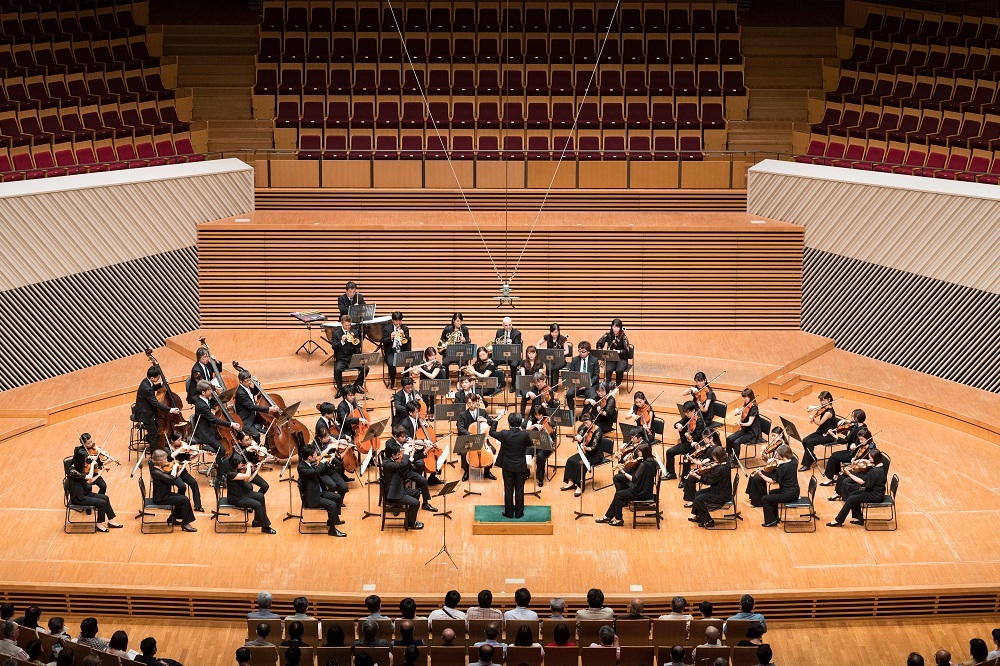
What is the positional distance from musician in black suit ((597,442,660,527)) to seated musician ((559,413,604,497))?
51 cm

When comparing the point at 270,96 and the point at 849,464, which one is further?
the point at 270,96

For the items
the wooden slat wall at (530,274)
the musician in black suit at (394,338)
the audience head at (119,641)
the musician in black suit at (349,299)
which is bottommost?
the audience head at (119,641)

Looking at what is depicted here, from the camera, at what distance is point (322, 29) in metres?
19.0

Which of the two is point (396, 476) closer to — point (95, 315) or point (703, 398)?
point (703, 398)

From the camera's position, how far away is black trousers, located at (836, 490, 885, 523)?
10.5 m

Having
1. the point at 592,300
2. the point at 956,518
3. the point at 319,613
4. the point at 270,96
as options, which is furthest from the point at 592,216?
the point at 319,613

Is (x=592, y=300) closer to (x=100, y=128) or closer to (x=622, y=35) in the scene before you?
(x=622, y=35)

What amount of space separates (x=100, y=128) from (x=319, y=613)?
31.8 ft

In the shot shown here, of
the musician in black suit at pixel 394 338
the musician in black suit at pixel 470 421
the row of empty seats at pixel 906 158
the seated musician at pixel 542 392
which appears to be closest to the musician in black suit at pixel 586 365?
the seated musician at pixel 542 392

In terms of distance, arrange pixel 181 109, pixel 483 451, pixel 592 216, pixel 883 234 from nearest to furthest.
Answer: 1. pixel 483 451
2. pixel 883 234
3. pixel 592 216
4. pixel 181 109

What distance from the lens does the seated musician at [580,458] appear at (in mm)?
11258

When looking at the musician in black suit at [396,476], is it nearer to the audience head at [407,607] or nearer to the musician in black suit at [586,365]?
the audience head at [407,607]

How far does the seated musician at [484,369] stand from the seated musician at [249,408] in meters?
2.25

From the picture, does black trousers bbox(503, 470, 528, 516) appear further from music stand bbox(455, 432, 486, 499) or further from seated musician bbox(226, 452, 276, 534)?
seated musician bbox(226, 452, 276, 534)
